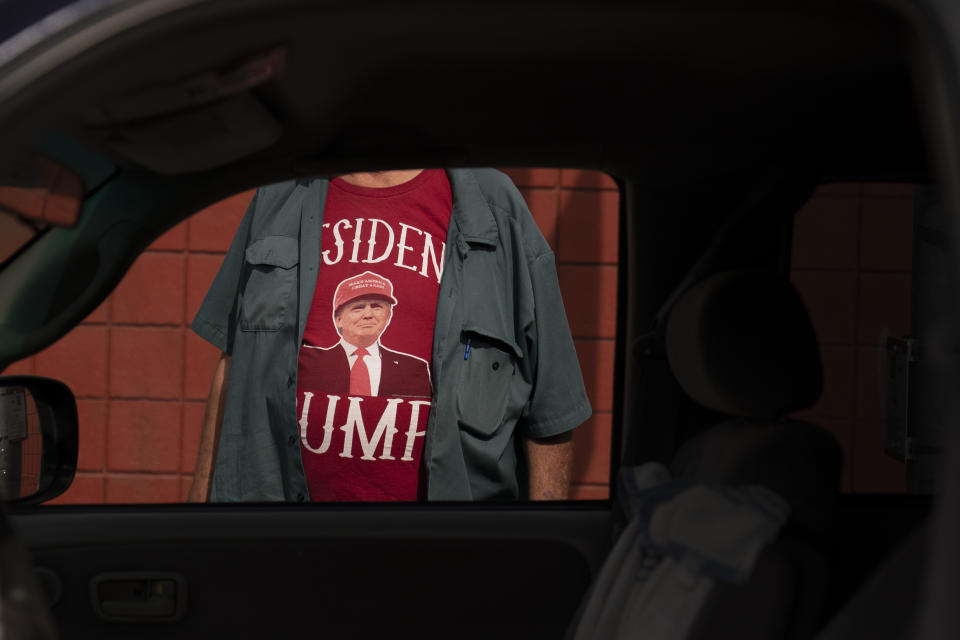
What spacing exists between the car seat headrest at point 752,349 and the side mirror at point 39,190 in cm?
65

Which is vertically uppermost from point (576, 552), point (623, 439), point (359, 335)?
point (359, 335)

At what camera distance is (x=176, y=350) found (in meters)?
3.45

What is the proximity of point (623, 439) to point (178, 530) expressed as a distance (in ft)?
2.21

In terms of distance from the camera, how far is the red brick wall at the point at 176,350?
3408 millimetres

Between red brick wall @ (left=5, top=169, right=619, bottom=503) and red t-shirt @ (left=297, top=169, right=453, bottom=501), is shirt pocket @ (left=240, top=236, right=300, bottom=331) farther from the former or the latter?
red brick wall @ (left=5, top=169, right=619, bottom=503)

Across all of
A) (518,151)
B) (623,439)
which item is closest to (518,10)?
(518,151)

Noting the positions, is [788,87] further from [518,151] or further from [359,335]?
[359,335]

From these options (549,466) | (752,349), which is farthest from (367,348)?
(752,349)

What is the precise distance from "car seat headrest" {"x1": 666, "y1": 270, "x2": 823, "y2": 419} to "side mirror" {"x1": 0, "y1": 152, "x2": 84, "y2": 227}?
2.14ft

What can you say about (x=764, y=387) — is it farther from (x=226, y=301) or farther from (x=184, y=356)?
(x=184, y=356)

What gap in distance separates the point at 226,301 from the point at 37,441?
73 centimetres

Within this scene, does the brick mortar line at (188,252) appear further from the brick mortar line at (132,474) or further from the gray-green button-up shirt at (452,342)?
the gray-green button-up shirt at (452,342)

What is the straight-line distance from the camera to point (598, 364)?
3449mm

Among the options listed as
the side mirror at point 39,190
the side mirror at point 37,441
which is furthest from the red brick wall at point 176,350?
the side mirror at point 39,190
